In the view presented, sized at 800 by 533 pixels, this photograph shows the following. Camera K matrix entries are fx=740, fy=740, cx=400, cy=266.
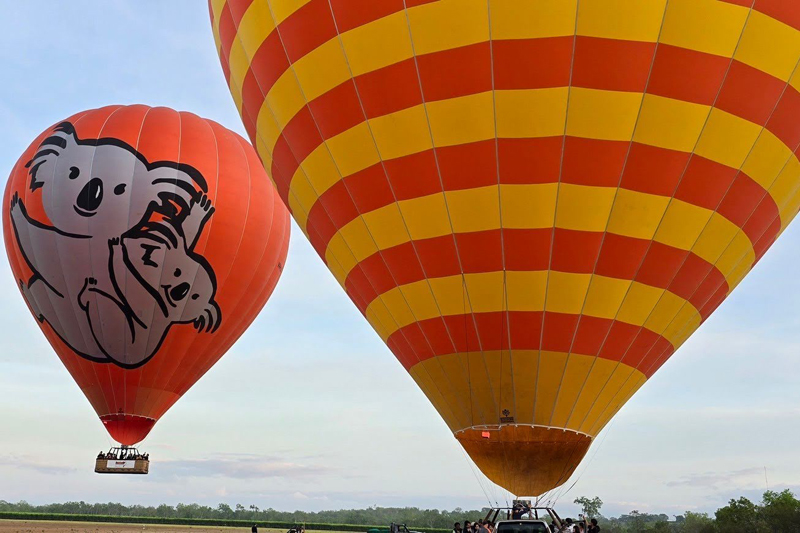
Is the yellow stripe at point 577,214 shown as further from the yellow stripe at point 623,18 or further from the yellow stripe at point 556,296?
the yellow stripe at point 623,18

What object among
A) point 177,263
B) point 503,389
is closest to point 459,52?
point 503,389

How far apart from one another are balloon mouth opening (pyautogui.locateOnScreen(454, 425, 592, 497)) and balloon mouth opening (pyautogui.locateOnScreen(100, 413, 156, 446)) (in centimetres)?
1283

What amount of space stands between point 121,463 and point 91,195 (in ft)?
22.7

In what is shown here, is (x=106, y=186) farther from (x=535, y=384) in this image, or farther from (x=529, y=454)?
(x=529, y=454)

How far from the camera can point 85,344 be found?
18375mm

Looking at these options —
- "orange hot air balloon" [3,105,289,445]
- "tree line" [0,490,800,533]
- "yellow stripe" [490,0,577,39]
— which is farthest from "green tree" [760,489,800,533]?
"yellow stripe" [490,0,577,39]

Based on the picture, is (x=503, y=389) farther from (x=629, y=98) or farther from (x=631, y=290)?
(x=629, y=98)

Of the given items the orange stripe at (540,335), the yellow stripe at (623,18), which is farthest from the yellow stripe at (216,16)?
the orange stripe at (540,335)

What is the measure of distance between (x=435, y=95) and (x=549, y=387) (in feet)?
11.5

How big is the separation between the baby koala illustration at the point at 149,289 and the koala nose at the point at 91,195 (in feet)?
3.29

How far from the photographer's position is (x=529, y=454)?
8.37 m

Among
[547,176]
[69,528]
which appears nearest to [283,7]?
[547,176]

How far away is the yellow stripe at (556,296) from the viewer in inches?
323

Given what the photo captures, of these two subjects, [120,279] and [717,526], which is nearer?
[120,279]
